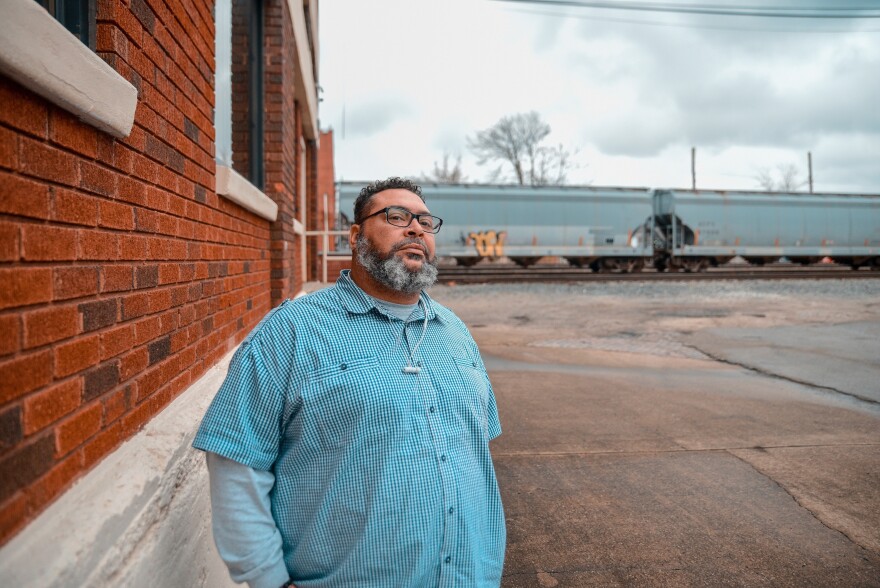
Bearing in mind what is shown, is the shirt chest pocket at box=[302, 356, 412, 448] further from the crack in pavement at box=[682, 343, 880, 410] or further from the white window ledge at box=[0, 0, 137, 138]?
the crack in pavement at box=[682, 343, 880, 410]

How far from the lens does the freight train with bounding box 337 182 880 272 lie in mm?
24609

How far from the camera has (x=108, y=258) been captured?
1593 mm

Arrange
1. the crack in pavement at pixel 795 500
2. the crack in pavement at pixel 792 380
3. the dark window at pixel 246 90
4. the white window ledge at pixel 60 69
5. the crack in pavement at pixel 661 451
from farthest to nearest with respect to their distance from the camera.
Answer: the crack in pavement at pixel 792 380, the dark window at pixel 246 90, the crack in pavement at pixel 661 451, the crack in pavement at pixel 795 500, the white window ledge at pixel 60 69

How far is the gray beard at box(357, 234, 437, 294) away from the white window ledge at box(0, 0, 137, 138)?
29.0 inches

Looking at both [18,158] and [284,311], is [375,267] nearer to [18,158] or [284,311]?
[284,311]

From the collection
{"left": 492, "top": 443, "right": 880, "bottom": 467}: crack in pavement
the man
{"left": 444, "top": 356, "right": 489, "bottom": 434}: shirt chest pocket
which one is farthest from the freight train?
the man

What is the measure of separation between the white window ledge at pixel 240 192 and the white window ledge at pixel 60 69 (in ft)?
4.34

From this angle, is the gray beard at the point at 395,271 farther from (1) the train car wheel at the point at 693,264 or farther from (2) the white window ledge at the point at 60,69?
(1) the train car wheel at the point at 693,264

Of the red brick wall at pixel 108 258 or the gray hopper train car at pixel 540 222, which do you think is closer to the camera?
the red brick wall at pixel 108 258

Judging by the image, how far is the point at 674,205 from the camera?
2588cm

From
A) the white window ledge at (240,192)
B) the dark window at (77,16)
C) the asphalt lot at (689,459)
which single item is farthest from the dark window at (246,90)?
the asphalt lot at (689,459)

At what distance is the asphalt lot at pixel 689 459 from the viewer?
2.78 meters

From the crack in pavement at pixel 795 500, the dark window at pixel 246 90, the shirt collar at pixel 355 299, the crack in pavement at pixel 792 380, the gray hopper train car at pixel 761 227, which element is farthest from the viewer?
the gray hopper train car at pixel 761 227

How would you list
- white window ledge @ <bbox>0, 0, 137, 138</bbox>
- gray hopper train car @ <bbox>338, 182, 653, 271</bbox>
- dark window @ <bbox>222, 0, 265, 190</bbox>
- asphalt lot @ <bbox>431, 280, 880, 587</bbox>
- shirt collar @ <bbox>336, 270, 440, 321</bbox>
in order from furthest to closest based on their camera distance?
gray hopper train car @ <bbox>338, 182, 653, 271</bbox> < dark window @ <bbox>222, 0, 265, 190</bbox> < asphalt lot @ <bbox>431, 280, 880, 587</bbox> < shirt collar @ <bbox>336, 270, 440, 321</bbox> < white window ledge @ <bbox>0, 0, 137, 138</bbox>
